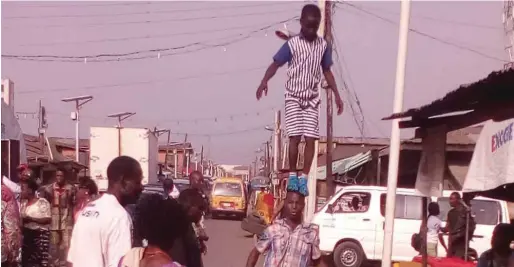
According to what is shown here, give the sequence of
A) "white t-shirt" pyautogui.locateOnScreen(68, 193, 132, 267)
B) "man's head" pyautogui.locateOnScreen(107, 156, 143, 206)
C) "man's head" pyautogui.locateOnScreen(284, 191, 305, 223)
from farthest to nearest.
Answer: "man's head" pyautogui.locateOnScreen(284, 191, 305, 223) < "man's head" pyautogui.locateOnScreen(107, 156, 143, 206) < "white t-shirt" pyautogui.locateOnScreen(68, 193, 132, 267)

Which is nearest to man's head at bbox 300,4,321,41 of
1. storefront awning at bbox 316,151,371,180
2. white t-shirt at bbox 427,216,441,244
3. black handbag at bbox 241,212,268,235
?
black handbag at bbox 241,212,268,235

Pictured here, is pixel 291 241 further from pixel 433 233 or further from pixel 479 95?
pixel 433 233

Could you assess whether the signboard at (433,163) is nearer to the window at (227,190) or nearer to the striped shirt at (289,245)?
the striped shirt at (289,245)

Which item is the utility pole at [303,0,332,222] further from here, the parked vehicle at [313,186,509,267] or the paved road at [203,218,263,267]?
the paved road at [203,218,263,267]

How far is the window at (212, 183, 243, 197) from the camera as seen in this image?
38.8 m

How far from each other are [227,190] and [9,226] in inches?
1217

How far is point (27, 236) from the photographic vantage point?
499 inches

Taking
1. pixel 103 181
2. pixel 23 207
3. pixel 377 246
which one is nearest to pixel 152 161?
pixel 103 181

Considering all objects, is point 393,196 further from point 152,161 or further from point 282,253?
point 152,161

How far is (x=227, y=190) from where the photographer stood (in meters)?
38.9

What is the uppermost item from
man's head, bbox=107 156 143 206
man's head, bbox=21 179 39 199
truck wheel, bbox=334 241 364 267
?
man's head, bbox=107 156 143 206

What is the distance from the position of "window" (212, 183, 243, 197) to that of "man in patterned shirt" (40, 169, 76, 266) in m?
24.5

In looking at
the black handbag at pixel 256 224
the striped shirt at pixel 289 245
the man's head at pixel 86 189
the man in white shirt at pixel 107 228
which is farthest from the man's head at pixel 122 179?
the black handbag at pixel 256 224

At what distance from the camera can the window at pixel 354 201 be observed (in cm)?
1845
